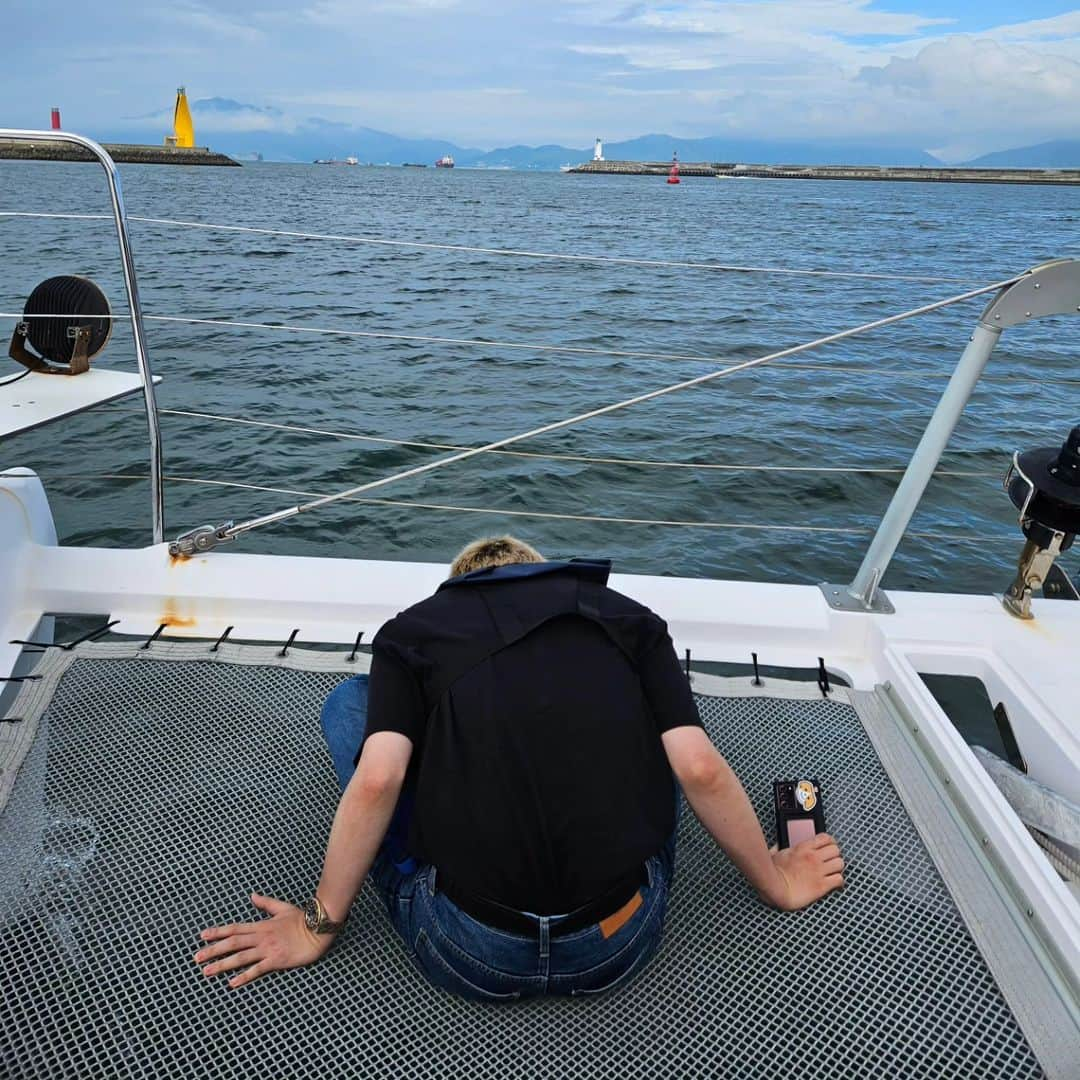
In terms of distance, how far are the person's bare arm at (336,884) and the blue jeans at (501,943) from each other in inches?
3.0

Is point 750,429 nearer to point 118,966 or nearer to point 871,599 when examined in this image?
point 871,599

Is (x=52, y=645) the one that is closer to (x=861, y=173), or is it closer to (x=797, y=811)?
(x=797, y=811)

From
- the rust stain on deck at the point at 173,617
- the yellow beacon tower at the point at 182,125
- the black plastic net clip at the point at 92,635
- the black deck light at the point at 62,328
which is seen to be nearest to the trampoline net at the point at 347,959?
the black plastic net clip at the point at 92,635

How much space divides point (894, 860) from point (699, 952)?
0.49 meters

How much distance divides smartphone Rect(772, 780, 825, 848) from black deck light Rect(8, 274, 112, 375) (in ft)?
8.13

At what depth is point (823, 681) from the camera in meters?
2.40

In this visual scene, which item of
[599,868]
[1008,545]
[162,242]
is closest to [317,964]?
[599,868]

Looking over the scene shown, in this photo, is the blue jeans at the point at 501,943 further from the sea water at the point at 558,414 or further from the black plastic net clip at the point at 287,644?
the sea water at the point at 558,414

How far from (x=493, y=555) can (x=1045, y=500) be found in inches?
60.5

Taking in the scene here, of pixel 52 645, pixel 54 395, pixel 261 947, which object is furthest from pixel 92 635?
pixel 261 947

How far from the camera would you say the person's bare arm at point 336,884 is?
4.58ft

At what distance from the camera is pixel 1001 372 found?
29.6 feet

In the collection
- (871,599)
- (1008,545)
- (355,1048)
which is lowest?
(1008,545)

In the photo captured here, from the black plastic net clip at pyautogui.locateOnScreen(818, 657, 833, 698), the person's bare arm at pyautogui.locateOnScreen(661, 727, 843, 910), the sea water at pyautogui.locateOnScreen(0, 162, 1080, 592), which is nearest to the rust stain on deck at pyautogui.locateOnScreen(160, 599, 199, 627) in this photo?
the sea water at pyautogui.locateOnScreen(0, 162, 1080, 592)
